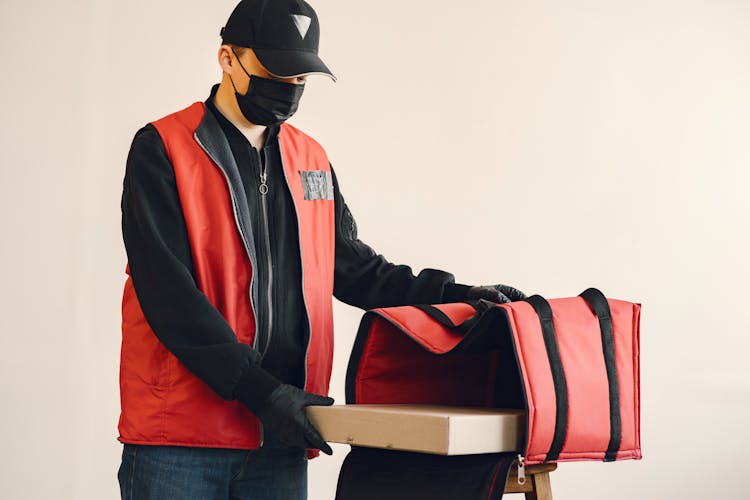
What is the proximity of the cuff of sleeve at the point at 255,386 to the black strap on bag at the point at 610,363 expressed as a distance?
1.45ft

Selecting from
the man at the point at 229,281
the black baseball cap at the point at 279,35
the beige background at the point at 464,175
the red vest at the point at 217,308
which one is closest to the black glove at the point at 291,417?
the man at the point at 229,281

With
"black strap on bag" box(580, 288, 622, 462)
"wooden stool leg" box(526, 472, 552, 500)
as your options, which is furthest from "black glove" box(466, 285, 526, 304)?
"wooden stool leg" box(526, 472, 552, 500)

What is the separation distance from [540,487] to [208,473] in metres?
0.47

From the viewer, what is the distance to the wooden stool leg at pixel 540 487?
4.68 ft

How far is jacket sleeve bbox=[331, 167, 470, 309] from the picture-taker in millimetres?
1709

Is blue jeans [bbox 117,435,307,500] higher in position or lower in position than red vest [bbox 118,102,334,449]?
lower

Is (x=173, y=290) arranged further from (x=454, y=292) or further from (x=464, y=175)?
(x=464, y=175)

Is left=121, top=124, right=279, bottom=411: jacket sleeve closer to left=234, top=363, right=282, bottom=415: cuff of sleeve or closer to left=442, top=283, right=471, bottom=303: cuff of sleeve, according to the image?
A: left=234, top=363, right=282, bottom=415: cuff of sleeve

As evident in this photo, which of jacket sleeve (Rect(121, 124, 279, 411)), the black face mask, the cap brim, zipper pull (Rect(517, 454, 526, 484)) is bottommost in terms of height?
zipper pull (Rect(517, 454, 526, 484))

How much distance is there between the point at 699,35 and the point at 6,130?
2.26 meters

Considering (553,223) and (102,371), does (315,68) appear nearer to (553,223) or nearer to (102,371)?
(102,371)

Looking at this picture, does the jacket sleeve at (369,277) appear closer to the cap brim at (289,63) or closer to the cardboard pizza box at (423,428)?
the cap brim at (289,63)

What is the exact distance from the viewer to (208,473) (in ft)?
4.91

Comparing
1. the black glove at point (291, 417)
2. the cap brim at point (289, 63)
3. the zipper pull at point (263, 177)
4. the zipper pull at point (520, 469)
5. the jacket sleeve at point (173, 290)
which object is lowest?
the zipper pull at point (520, 469)
